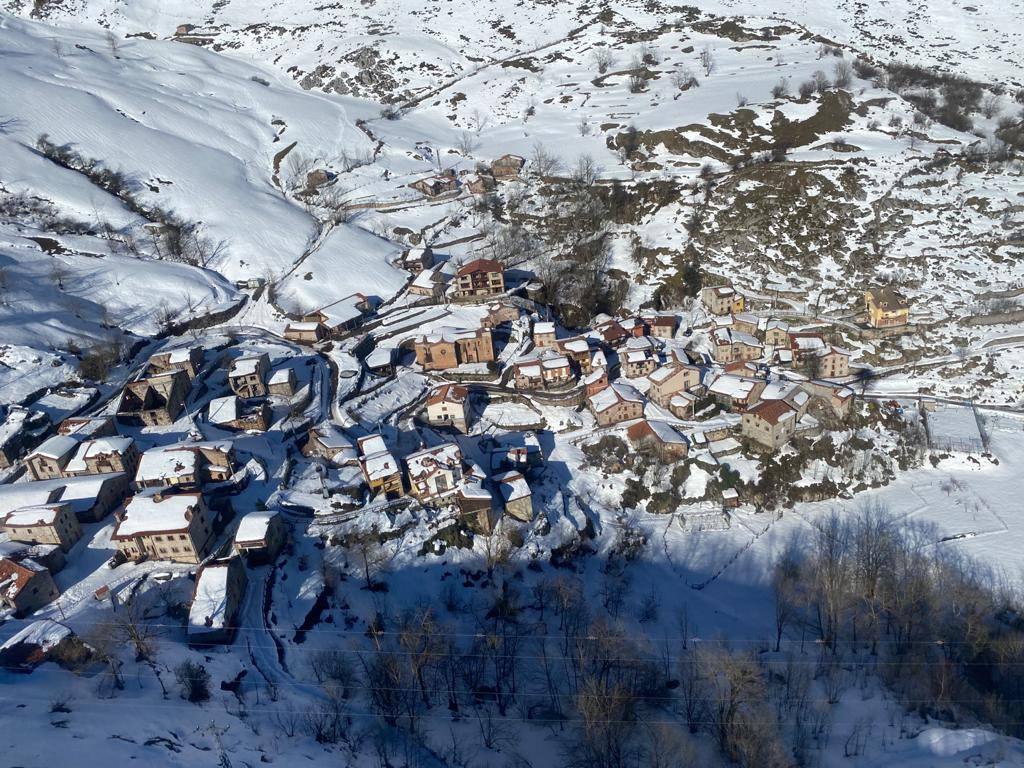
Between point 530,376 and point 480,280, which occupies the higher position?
point 480,280

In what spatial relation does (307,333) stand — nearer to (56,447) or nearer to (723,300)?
(56,447)

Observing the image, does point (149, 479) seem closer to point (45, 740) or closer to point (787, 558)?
point (45, 740)

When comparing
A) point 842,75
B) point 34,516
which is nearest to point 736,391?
point 34,516

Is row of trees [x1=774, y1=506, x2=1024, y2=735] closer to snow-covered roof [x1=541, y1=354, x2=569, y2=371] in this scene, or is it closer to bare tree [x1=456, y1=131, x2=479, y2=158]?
snow-covered roof [x1=541, y1=354, x2=569, y2=371]

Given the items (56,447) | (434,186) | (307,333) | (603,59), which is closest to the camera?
(56,447)

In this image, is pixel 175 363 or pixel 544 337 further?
pixel 544 337

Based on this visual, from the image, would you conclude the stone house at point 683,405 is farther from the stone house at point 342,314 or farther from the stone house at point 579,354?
the stone house at point 342,314

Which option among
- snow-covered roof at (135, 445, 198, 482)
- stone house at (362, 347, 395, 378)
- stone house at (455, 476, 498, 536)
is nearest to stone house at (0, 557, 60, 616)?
snow-covered roof at (135, 445, 198, 482)
